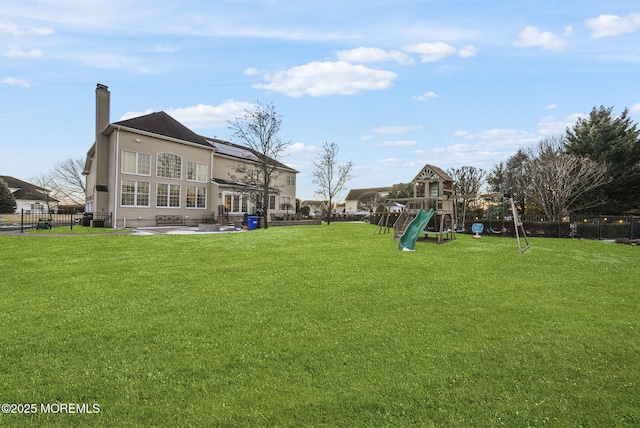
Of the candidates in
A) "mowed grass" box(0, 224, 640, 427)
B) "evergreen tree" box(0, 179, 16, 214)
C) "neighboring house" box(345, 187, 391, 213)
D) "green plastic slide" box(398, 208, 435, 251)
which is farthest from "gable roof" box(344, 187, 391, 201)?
"mowed grass" box(0, 224, 640, 427)

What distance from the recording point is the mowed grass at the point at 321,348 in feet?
8.95

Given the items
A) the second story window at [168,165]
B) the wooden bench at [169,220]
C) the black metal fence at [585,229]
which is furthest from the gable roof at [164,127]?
the black metal fence at [585,229]

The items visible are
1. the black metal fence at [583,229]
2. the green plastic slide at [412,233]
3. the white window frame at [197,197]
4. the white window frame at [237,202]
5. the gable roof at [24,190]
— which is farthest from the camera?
the gable roof at [24,190]

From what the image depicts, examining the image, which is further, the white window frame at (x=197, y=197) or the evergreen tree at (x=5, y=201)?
the evergreen tree at (x=5, y=201)

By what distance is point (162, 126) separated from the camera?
Result: 28.2 meters

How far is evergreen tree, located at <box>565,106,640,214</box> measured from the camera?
2666 centimetres

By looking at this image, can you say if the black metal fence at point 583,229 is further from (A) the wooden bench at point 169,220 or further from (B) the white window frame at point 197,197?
(A) the wooden bench at point 169,220

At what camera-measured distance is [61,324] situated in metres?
4.52

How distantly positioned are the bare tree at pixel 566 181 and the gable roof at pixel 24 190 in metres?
71.3

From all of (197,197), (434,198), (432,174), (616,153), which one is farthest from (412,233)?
(616,153)

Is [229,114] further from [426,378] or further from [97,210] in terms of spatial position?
[426,378]

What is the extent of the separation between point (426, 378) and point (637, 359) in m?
2.76

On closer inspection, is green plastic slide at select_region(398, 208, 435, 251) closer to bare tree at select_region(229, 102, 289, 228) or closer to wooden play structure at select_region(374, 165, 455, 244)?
wooden play structure at select_region(374, 165, 455, 244)

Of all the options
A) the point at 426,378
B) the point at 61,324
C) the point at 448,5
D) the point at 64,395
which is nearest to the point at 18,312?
the point at 61,324
